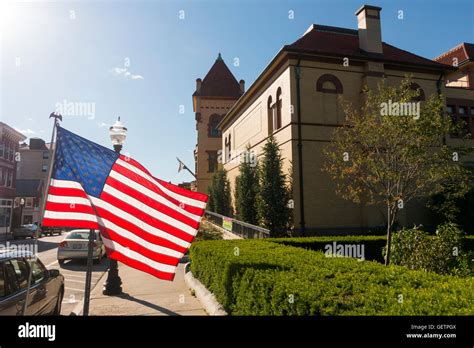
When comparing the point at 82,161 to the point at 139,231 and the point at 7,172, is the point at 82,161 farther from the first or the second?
the point at 7,172

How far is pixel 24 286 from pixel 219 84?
3915 centimetres

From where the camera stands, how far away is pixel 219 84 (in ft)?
137

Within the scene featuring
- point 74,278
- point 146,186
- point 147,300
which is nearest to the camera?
point 146,186

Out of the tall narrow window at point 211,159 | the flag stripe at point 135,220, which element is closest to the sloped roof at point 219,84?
the tall narrow window at point 211,159

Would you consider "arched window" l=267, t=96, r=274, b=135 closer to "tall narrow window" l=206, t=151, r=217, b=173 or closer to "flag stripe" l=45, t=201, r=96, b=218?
"flag stripe" l=45, t=201, r=96, b=218

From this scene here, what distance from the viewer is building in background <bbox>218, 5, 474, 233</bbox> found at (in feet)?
57.9

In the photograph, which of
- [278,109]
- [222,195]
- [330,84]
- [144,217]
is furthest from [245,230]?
[222,195]

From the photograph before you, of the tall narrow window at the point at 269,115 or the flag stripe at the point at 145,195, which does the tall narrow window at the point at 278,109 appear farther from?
the flag stripe at the point at 145,195

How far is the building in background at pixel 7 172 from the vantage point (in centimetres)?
3841

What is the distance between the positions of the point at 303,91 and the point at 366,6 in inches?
277

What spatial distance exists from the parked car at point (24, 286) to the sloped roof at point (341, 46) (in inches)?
622
